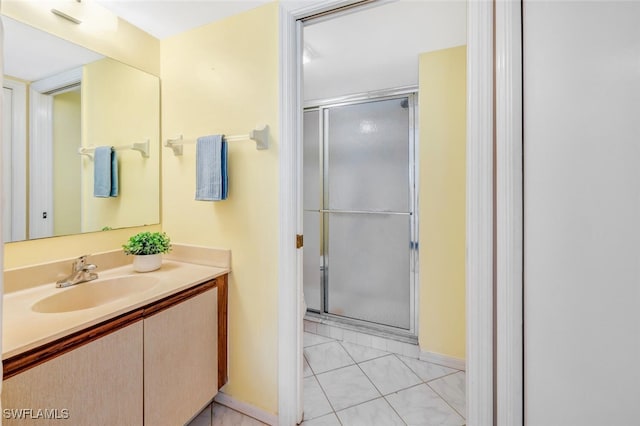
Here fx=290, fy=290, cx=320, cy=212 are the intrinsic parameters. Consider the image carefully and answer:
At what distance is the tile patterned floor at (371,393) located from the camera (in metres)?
Result: 1.55

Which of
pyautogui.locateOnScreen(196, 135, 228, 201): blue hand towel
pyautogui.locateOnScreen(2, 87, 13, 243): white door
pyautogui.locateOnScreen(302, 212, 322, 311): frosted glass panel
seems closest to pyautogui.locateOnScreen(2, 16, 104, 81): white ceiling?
pyautogui.locateOnScreen(2, 87, 13, 243): white door

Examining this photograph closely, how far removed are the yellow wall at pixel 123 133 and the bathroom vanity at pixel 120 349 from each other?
32 cm

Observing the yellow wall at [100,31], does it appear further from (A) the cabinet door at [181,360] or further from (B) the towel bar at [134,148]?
(A) the cabinet door at [181,360]

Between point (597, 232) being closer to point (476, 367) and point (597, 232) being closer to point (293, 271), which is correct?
point (476, 367)

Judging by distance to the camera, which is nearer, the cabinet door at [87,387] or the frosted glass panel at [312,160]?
the cabinet door at [87,387]

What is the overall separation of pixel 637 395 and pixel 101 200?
2012mm

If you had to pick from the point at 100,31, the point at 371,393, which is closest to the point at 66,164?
the point at 100,31

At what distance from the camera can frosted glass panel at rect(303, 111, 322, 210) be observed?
9.11 ft

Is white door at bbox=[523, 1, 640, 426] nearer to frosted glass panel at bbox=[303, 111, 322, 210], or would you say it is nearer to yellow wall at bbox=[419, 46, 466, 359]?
yellow wall at bbox=[419, 46, 466, 359]

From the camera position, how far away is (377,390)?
1798mm

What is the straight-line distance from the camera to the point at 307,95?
106 inches

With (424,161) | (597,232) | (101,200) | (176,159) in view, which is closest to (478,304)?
(597,232)

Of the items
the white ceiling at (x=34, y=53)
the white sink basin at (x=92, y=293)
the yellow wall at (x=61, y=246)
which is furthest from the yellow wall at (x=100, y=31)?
the white sink basin at (x=92, y=293)

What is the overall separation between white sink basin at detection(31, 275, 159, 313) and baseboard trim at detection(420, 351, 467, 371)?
6.06 ft
